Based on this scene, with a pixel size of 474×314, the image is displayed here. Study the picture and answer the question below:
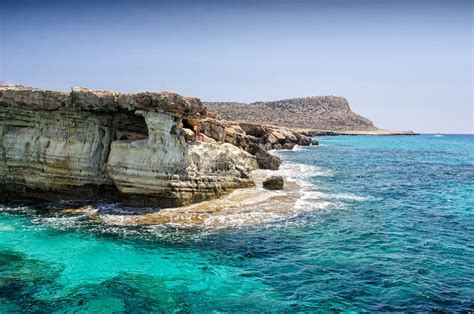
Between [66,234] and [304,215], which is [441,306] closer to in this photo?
[304,215]

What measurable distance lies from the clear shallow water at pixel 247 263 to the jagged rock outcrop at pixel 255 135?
33.3ft

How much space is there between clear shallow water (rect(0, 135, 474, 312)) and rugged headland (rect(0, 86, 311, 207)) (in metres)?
2.75

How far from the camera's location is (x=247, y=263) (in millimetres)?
17125

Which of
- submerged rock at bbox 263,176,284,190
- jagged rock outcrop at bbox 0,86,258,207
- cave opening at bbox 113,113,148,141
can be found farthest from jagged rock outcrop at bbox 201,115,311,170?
cave opening at bbox 113,113,148,141

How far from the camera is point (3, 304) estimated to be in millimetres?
13336

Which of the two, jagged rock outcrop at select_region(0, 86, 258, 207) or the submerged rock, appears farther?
the submerged rock

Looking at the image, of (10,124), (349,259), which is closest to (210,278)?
(349,259)

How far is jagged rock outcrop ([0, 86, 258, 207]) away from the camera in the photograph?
24.0m

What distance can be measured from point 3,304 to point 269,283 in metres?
9.11

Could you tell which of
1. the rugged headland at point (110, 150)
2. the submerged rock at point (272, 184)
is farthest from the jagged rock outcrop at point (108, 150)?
the submerged rock at point (272, 184)

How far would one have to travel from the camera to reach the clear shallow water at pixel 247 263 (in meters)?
13.8

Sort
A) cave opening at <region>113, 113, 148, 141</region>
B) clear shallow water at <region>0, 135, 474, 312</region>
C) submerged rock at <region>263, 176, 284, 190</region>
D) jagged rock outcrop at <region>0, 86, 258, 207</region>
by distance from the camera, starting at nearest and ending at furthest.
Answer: clear shallow water at <region>0, 135, 474, 312</region> < jagged rock outcrop at <region>0, 86, 258, 207</region> < cave opening at <region>113, 113, 148, 141</region> < submerged rock at <region>263, 176, 284, 190</region>

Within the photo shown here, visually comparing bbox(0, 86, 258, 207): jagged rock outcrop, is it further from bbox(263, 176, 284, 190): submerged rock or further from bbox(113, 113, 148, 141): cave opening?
bbox(263, 176, 284, 190): submerged rock

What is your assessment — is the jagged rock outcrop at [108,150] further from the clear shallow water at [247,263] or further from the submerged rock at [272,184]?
the submerged rock at [272,184]
